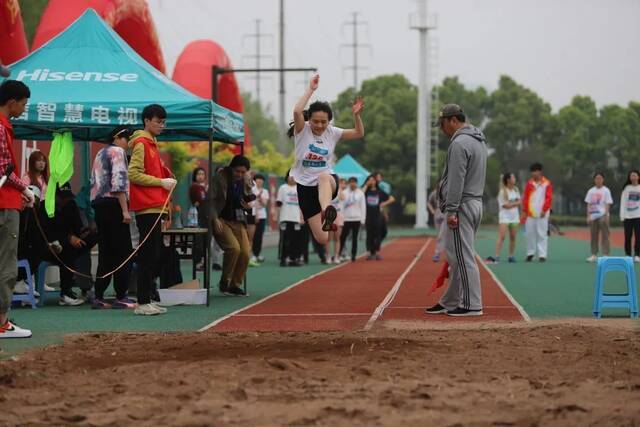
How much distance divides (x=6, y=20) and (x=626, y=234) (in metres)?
13.8

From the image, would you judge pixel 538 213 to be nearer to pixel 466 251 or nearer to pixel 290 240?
pixel 290 240

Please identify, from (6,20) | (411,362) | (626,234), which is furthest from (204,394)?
(626,234)

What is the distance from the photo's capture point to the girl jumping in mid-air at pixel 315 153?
37.8 feet

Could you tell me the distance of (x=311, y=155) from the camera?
11.6 m

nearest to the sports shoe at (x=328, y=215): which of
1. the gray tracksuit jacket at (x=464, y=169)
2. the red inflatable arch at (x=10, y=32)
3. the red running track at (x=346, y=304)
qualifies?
the red running track at (x=346, y=304)

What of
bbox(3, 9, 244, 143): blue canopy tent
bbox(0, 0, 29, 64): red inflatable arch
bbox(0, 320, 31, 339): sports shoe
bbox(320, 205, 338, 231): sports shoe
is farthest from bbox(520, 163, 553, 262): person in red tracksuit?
bbox(0, 320, 31, 339): sports shoe

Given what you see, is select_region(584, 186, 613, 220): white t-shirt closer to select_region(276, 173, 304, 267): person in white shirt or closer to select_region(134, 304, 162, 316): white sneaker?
select_region(276, 173, 304, 267): person in white shirt

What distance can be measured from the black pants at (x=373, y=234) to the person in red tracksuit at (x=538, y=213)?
335 cm

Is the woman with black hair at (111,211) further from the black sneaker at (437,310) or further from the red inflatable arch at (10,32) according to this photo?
the red inflatable arch at (10,32)

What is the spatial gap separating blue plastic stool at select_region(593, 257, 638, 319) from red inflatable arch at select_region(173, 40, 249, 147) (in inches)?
1063

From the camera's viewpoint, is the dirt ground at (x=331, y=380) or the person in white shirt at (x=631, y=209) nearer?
the dirt ground at (x=331, y=380)

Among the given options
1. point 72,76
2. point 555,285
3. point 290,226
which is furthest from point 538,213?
point 72,76

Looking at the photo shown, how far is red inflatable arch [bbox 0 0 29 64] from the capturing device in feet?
69.9

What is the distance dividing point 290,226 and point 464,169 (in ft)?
38.0
